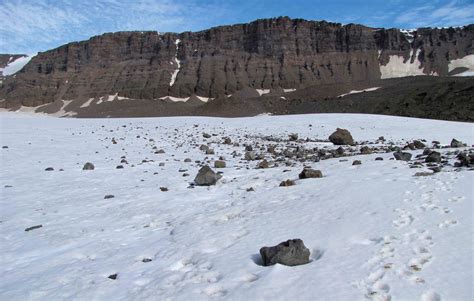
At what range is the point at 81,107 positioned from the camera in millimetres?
119375

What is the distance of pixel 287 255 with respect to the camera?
488 centimetres

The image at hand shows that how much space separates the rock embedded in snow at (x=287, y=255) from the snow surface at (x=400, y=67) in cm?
13330

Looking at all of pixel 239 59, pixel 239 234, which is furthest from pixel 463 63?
pixel 239 234

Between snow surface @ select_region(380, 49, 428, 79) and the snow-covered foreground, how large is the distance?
12870 cm

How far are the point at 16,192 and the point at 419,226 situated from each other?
8886 millimetres

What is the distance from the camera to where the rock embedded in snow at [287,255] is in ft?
16.0

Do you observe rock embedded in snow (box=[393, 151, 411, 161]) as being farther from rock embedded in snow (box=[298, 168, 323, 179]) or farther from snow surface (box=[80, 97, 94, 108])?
snow surface (box=[80, 97, 94, 108])

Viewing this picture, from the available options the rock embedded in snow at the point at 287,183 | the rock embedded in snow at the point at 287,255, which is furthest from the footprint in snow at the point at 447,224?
the rock embedded in snow at the point at 287,183

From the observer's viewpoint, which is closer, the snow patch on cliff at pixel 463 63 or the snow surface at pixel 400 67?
the snow patch on cliff at pixel 463 63

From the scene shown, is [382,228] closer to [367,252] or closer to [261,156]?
[367,252]

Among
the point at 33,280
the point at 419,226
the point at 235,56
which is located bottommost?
the point at 33,280

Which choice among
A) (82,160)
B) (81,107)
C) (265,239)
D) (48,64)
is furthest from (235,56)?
(265,239)

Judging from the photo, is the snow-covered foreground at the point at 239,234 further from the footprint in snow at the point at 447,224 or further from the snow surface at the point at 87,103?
the snow surface at the point at 87,103

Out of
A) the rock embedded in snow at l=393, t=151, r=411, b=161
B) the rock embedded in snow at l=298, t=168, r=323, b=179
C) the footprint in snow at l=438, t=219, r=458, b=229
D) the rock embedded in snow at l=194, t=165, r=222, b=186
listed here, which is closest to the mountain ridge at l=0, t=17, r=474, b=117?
the rock embedded in snow at l=393, t=151, r=411, b=161
